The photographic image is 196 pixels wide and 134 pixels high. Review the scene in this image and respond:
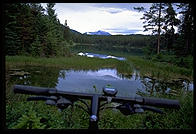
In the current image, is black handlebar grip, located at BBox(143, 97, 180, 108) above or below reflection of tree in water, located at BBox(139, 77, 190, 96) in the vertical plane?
above

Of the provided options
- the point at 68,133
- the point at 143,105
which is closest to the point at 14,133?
the point at 68,133

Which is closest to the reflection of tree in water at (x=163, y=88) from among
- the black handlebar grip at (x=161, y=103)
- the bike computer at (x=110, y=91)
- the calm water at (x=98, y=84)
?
the calm water at (x=98, y=84)

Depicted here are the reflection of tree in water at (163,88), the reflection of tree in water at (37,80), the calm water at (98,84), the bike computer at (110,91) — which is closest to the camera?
the bike computer at (110,91)

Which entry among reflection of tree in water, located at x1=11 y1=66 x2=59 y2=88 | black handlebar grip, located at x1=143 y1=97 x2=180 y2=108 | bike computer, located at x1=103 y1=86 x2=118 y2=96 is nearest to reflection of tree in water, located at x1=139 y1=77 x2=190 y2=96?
reflection of tree in water, located at x1=11 y1=66 x2=59 y2=88

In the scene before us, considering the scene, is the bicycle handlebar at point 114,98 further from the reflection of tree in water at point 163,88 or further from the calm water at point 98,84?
the reflection of tree in water at point 163,88

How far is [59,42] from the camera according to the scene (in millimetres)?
23016

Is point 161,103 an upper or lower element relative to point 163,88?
upper

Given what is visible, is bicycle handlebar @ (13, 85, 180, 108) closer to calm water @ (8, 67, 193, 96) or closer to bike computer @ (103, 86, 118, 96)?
bike computer @ (103, 86, 118, 96)

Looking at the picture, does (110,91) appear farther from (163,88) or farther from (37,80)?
(37,80)

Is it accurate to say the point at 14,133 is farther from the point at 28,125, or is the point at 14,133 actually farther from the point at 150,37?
the point at 150,37

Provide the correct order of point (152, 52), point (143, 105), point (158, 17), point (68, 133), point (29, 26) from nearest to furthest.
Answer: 1. point (143, 105)
2. point (68, 133)
3. point (29, 26)
4. point (158, 17)
5. point (152, 52)

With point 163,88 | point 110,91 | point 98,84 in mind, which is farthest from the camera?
point 163,88

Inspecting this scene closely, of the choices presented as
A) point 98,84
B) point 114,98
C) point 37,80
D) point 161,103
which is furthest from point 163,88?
point 114,98

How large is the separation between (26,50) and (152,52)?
1548 cm
